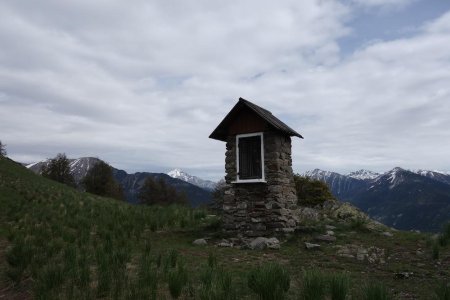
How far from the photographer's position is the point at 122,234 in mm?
12258

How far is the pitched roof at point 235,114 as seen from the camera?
530 inches

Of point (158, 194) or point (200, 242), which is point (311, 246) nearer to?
point (200, 242)

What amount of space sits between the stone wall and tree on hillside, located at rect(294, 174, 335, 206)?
16.6 m

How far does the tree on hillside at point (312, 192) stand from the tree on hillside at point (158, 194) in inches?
1616

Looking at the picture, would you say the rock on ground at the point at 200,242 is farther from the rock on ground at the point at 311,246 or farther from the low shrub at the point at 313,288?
the low shrub at the point at 313,288

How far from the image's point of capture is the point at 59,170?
230ft

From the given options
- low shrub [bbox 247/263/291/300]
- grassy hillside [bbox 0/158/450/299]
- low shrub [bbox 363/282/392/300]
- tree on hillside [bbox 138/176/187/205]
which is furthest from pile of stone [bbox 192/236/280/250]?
tree on hillside [bbox 138/176/187/205]

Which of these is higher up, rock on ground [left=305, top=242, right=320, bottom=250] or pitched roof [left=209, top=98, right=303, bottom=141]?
pitched roof [left=209, top=98, right=303, bottom=141]

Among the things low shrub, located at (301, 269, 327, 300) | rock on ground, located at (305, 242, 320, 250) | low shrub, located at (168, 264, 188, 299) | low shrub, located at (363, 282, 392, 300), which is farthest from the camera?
rock on ground, located at (305, 242, 320, 250)

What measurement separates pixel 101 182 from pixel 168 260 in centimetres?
6052

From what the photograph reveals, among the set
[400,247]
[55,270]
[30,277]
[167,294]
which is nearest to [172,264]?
[167,294]

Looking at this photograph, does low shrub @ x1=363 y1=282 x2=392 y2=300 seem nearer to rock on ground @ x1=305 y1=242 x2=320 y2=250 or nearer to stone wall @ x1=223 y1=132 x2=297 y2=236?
rock on ground @ x1=305 y1=242 x2=320 y2=250

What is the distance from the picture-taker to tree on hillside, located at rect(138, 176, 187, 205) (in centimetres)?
7052

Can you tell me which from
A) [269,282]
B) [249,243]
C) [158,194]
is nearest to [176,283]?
[269,282]
